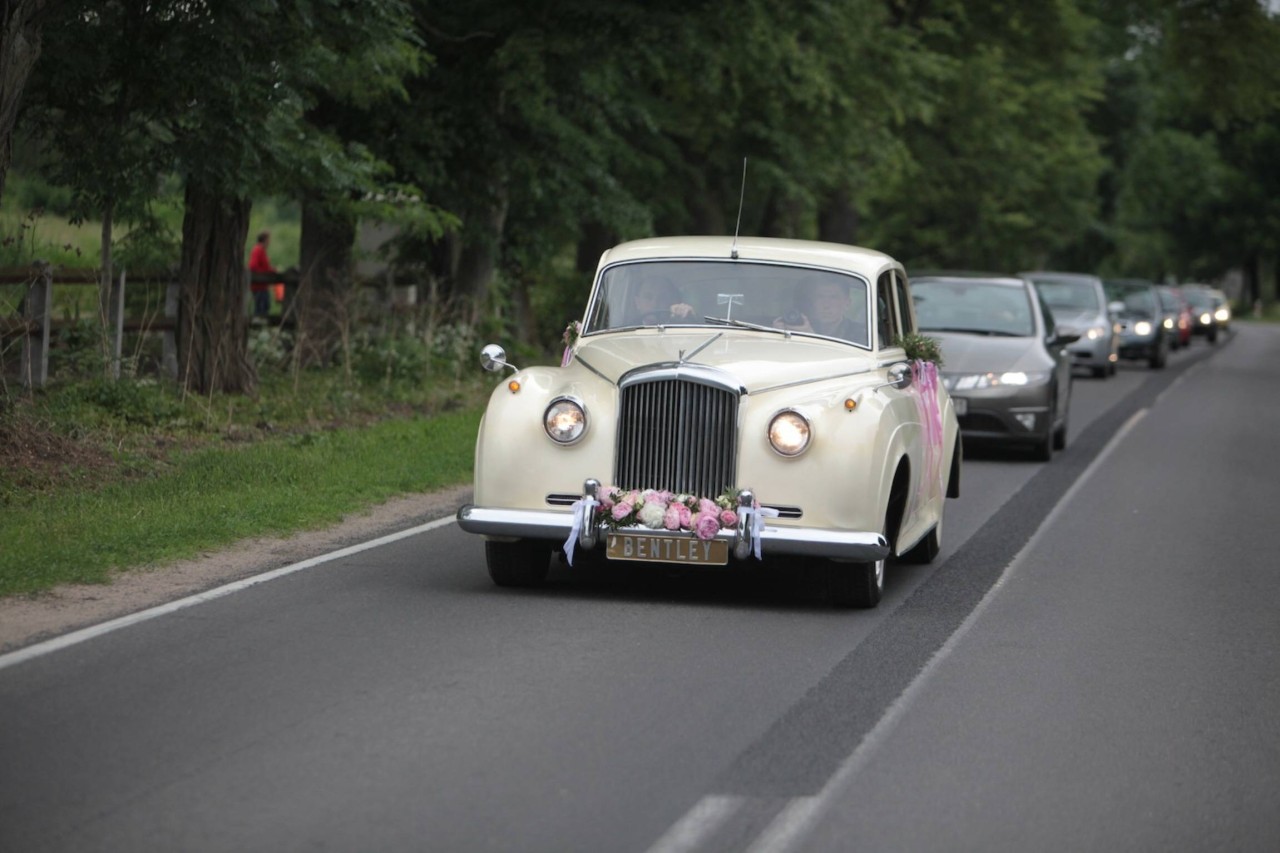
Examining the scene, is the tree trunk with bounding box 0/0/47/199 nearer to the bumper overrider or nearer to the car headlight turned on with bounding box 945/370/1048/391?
the bumper overrider

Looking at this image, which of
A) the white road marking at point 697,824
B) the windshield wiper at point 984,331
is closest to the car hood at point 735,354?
the white road marking at point 697,824

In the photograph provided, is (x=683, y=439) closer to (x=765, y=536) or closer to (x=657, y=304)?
(x=765, y=536)

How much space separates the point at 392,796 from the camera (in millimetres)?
5773

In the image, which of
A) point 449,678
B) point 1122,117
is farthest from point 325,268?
point 1122,117

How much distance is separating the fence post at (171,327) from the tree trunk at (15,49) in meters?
6.44

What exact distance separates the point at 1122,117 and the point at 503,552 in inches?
3045

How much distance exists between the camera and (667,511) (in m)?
8.84

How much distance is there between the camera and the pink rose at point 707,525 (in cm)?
877

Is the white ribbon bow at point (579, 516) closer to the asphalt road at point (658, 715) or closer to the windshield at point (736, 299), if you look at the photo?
the asphalt road at point (658, 715)

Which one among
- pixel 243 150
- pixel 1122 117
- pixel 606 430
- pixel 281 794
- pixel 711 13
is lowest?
pixel 281 794

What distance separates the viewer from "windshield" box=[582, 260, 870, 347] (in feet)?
34.0

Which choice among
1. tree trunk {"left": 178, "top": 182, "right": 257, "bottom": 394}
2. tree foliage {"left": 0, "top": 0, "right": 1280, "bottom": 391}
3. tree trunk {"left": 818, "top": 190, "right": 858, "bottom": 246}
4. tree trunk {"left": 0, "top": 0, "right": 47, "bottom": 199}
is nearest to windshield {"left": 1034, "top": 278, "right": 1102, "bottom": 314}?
tree foliage {"left": 0, "top": 0, "right": 1280, "bottom": 391}

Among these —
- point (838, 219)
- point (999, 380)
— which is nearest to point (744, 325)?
point (999, 380)

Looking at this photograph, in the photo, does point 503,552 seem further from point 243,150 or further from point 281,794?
point 243,150
